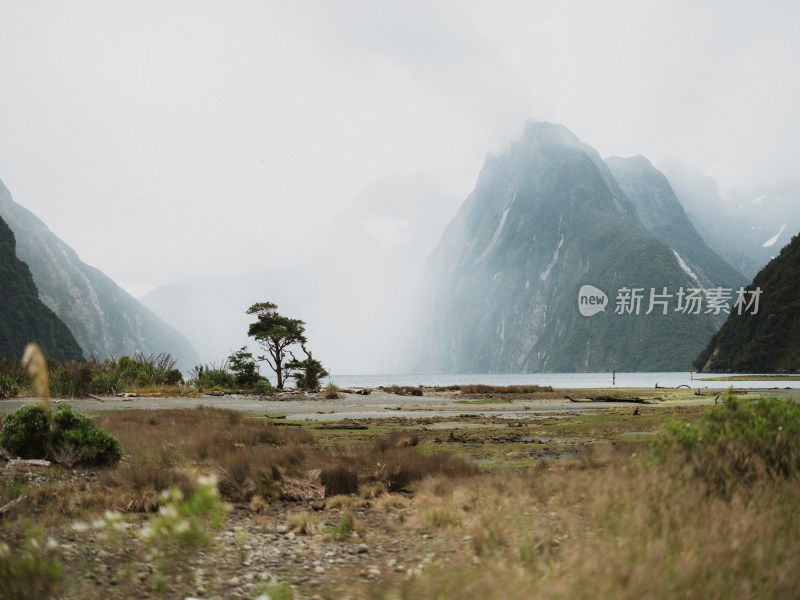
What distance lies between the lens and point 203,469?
30.0 feet

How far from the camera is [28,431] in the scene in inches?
417

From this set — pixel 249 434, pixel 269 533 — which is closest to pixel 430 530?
pixel 269 533

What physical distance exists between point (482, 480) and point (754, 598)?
486 cm

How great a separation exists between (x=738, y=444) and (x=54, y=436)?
10.9 m

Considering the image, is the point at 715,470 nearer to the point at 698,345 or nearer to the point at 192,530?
the point at 192,530

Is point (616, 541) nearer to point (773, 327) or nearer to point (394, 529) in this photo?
point (394, 529)

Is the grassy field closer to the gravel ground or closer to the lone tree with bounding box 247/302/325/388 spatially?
the gravel ground

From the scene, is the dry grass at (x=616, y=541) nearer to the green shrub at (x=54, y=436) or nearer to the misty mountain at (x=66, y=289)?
the green shrub at (x=54, y=436)

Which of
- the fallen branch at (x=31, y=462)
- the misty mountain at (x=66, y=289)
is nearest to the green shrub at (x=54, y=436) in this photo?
the fallen branch at (x=31, y=462)

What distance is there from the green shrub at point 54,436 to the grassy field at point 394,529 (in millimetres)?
442

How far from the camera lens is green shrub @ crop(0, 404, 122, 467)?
10.1 metres

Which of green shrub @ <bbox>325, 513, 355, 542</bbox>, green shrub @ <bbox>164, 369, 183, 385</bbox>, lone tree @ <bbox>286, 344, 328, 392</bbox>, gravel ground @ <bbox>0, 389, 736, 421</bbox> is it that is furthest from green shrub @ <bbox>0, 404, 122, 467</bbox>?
lone tree @ <bbox>286, 344, 328, 392</bbox>

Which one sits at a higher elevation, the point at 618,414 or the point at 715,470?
the point at 715,470

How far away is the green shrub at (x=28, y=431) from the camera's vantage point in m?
10.5
